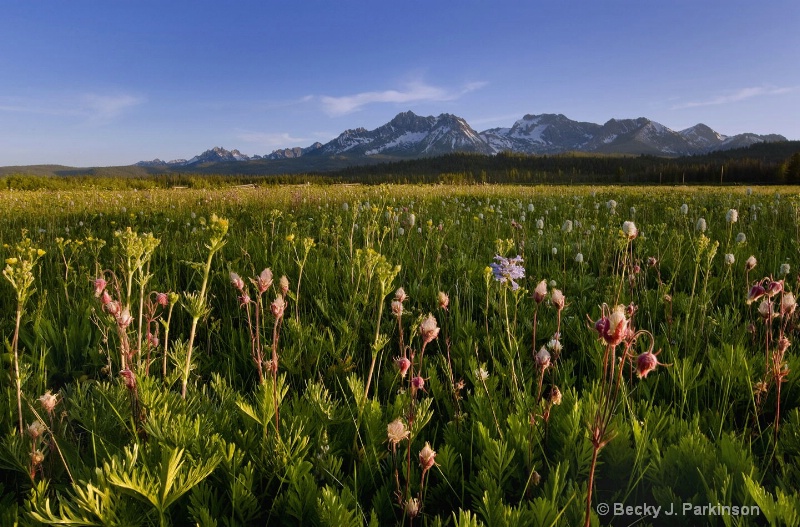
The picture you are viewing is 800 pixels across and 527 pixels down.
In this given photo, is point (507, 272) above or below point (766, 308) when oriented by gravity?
above

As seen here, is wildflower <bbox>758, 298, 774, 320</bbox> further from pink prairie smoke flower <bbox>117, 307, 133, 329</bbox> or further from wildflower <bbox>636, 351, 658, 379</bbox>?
pink prairie smoke flower <bbox>117, 307, 133, 329</bbox>

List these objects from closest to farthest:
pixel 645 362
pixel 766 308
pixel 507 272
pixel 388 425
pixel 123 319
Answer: pixel 645 362 < pixel 388 425 < pixel 123 319 < pixel 766 308 < pixel 507 272

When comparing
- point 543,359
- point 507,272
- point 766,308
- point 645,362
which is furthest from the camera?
point 507,272

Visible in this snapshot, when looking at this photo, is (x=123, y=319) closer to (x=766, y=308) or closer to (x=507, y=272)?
(x=507, y=272)

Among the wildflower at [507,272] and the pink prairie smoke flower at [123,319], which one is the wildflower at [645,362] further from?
the pink prairie smoke flower at [123,319]

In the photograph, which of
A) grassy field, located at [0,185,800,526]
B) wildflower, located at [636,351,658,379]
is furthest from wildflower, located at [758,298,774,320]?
wildflower, located at [636,351,658,379]

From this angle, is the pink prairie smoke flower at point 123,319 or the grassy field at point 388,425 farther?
the pink prairie smoke flower at point 123,319

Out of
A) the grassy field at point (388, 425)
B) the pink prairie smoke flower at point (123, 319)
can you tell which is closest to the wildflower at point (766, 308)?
the grassy field at point (388, 425)

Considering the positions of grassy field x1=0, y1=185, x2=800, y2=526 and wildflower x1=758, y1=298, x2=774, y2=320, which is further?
wildflower x1=758, y1=298, x2=774, y2=320

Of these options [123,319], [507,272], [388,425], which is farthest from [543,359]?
[123,319]

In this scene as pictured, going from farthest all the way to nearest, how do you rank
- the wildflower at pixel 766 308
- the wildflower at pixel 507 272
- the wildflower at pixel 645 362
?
the wildflower at pixel 507 272 → the wildflower at pixel 766 308 → the wildflower at pixel 645 362

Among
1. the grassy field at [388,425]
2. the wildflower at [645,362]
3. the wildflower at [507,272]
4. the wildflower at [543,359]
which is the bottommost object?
the grassy field at [388,425]

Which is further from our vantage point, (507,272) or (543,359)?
(507,272)

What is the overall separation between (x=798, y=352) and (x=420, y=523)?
95.4 inches
